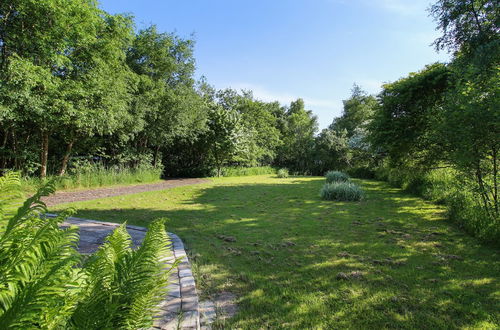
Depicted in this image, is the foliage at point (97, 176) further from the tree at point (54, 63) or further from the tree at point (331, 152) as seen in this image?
the tree at point (331, 152)

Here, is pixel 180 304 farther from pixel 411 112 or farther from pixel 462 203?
pixel 411 112

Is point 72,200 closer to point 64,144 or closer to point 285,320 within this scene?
point 64,144

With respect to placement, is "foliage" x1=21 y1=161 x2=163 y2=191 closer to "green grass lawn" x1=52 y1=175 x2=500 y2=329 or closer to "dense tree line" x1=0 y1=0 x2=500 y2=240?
"dense tree line" x1=0 y1=0 x2=500 y2=240

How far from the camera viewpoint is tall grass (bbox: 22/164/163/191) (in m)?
7.56

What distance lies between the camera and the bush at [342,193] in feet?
26.2

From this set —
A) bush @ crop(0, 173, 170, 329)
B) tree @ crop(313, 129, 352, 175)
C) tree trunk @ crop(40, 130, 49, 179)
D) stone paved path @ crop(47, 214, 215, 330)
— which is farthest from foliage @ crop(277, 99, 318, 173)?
bush @ crop(0, 173, 170, 329)

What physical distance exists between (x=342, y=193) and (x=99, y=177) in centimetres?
879

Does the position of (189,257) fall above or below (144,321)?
below

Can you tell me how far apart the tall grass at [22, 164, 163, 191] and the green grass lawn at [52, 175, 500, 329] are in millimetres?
3171

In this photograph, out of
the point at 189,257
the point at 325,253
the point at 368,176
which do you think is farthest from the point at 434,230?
the point at 368,176

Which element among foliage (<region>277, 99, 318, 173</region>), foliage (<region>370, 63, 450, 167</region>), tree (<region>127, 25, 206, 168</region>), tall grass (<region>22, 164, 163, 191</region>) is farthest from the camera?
foliage (<region>277, 99, 318, 173</region>)

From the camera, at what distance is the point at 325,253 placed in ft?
11.5

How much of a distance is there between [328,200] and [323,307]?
608 centimetres

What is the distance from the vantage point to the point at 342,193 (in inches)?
317
